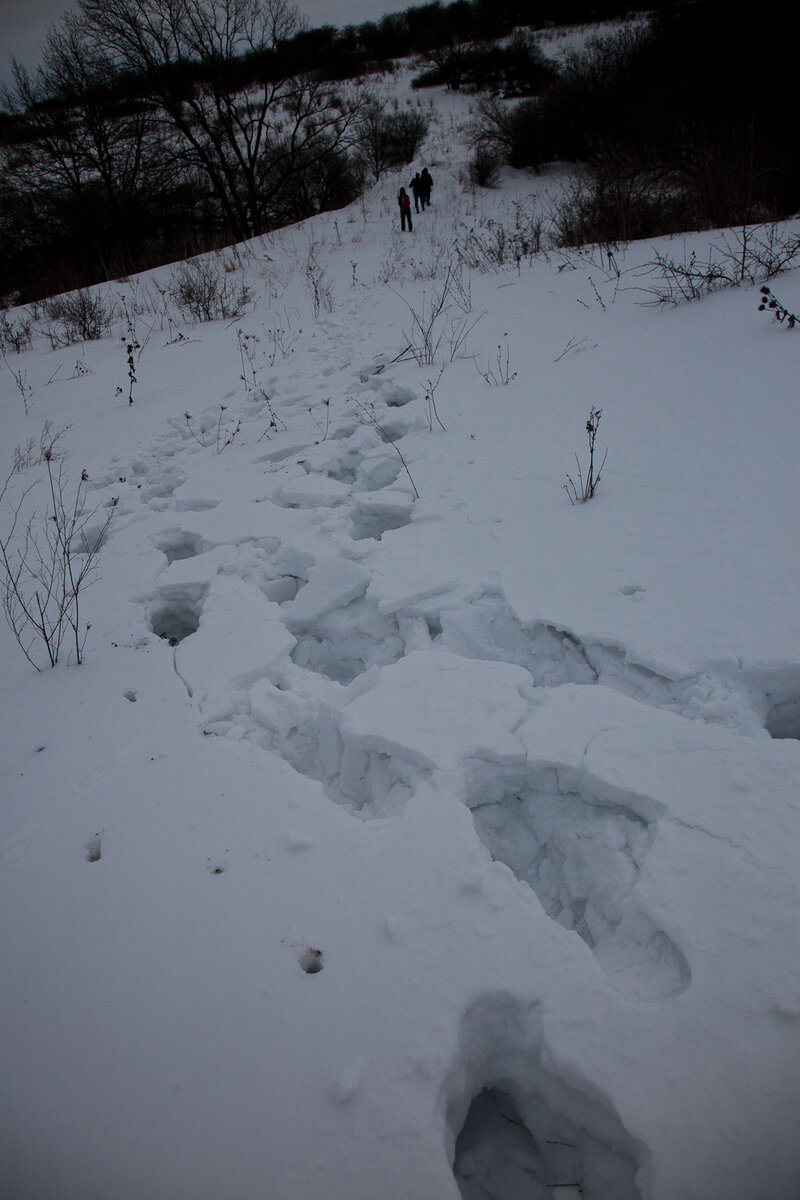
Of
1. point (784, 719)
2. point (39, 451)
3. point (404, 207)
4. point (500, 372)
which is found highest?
point (404, 207)

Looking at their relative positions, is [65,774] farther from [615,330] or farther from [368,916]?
[615,330]

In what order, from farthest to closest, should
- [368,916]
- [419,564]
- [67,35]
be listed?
[67,35] → [419,564] → [368,916]

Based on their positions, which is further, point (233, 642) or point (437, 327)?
point (437, 327)

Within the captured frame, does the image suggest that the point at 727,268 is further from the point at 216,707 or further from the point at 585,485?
the point at 216,707

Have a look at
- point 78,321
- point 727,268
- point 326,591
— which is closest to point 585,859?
point 326,591

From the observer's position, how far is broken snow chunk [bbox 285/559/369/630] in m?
2.40

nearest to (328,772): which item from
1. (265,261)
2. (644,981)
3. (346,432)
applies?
(644,981)

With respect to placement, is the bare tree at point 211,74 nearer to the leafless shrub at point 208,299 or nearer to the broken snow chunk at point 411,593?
the leafless shrub at point 208,299

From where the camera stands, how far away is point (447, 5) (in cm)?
2392

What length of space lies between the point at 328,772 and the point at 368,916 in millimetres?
562

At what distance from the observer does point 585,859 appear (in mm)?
1448

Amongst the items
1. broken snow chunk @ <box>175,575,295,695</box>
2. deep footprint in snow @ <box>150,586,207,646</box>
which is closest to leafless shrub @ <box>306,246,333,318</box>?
deep footprint in snow @ <box>150,586,207,646</box>

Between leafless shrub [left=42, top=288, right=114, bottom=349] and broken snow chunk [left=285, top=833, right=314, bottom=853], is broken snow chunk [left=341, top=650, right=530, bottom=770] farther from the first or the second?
leafless shrub [left=42, top=288, right=114, bottom=349]

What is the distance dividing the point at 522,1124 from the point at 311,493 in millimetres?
2772
